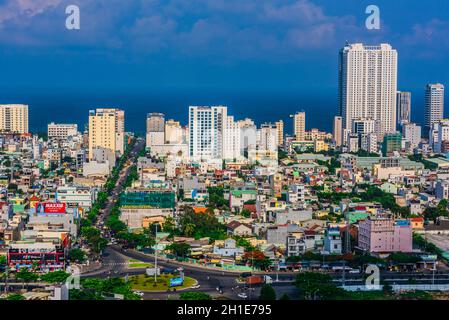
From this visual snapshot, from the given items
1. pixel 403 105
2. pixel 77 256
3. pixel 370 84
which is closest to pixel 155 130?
pixel 370 84

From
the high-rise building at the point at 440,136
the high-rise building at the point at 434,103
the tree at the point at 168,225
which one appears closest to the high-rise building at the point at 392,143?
the high-rise building at the point at 440,136

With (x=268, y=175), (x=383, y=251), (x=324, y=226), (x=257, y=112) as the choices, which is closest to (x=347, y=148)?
(x=268, y=175)

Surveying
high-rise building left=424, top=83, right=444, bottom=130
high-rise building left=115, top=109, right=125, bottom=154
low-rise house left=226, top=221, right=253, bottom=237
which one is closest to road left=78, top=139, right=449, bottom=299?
low-rise house left=226, top=221, right=253, bottom=237

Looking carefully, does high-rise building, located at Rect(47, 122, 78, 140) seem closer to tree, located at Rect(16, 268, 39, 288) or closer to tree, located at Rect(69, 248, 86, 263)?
tree, located at Rect(69, 248, 86, 263)

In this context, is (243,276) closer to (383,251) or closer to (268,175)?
(383,251)

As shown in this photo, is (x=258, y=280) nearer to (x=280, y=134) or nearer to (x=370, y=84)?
(x=280, y=134)

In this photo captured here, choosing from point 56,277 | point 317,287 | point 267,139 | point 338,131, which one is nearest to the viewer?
point 317,287
